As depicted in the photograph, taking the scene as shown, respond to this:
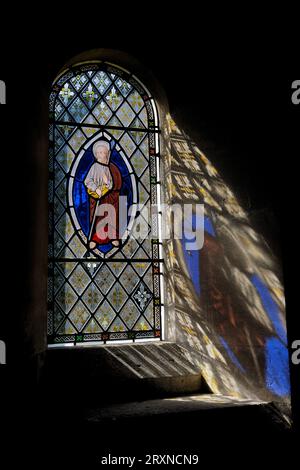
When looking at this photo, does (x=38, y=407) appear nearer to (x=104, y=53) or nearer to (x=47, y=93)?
(x=47, y=93)

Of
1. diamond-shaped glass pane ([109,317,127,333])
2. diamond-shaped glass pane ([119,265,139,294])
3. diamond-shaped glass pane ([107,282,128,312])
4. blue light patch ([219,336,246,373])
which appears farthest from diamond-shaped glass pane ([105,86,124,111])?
blue light patch ([219,336,246,373])

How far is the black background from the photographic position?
279 cm

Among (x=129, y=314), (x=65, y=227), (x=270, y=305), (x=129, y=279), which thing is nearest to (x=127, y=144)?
(x=65, y=227)

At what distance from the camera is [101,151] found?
3.69 meters

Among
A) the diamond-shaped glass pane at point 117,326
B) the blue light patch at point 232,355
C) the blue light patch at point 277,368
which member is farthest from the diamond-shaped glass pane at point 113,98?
the blue light patch at point 277,368

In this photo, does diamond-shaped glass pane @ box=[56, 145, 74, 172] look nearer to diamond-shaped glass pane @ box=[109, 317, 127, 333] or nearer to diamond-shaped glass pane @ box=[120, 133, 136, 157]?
diamond-shaped glass pane @ box=[120, 133, 136, 157]

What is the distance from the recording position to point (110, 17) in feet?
11.8

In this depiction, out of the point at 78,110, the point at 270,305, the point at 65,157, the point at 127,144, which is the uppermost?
the point at 78,110

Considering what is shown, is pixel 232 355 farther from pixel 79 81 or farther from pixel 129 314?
pixel 79 81

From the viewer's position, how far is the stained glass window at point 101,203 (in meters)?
3.42

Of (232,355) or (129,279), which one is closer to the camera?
(232,355)

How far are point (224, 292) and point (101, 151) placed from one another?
1.37m

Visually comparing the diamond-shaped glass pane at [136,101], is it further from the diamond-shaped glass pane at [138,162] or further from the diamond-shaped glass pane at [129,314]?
the diamond-shaped glass pane at [129,314]

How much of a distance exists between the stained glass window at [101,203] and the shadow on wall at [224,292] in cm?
18
